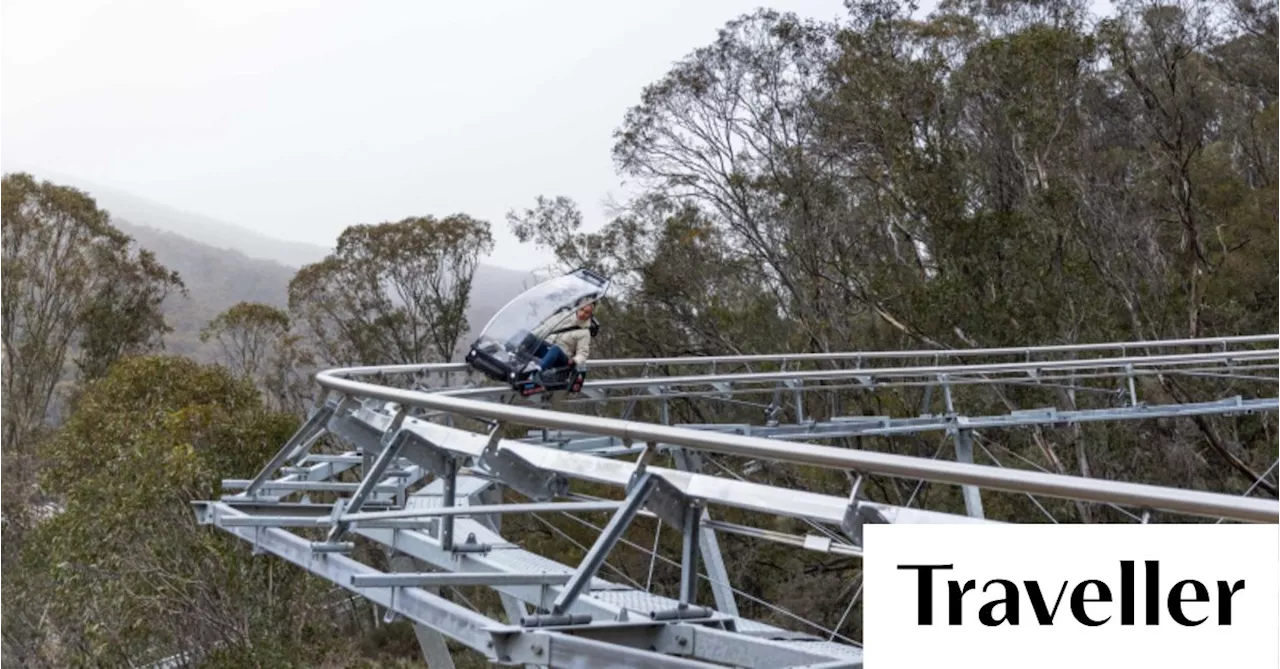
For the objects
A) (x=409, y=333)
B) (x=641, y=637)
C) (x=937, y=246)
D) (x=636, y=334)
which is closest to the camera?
(x=641, y=637)

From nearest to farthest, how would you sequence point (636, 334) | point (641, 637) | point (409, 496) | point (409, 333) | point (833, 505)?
point (833, 505), point (641, 637), point (409, 496), point (636, 334), point (409, 333)

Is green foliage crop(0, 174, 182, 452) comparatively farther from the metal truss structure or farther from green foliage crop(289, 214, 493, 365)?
the metal truss structure

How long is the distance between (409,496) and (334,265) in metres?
23.6

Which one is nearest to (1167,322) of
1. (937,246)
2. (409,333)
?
(937,246)

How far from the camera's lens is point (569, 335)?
34.4 feet

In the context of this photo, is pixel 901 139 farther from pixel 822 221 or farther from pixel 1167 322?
pixel 1167 322

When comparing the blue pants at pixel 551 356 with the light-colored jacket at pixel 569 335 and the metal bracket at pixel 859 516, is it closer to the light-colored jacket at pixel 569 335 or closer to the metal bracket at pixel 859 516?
the light-colored jacket at pixel 569 335

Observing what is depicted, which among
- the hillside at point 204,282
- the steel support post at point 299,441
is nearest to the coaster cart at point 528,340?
the steel support post at point 299,441

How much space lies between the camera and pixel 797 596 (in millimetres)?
21594

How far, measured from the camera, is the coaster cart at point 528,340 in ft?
33.6

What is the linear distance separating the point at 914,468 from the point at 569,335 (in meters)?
6.34

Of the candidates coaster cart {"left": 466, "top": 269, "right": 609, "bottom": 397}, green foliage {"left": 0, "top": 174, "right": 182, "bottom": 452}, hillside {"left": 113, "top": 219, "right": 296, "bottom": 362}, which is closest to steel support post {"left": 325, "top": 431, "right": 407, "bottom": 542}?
coaster cart {"left": 466, "top": 269, "right": 609, "bottom": 397}

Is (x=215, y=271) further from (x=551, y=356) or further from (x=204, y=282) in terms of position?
(x=551, y=356)

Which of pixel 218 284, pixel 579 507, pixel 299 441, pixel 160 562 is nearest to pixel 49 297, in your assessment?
pixel 160 562
